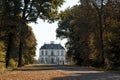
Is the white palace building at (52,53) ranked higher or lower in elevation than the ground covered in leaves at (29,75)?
higher

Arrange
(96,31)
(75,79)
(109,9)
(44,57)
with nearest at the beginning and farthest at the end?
1. (75,79)
2. (109,9)
3. (96,31)
4. (44,57)

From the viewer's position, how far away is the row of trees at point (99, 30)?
178 feet

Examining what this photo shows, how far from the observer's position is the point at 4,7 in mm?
50844

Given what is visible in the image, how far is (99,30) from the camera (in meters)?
62.5

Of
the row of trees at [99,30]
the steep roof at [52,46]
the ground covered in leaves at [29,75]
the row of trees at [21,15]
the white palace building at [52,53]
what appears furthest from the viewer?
the steep roof at [52,46]

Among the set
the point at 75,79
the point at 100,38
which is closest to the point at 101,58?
the point at 100,38

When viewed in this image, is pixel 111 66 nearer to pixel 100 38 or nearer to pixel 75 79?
pixel 100 38

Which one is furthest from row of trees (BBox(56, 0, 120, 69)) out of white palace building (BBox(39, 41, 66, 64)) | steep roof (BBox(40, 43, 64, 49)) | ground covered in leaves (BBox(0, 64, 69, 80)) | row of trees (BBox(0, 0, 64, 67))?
steep roof (BBox(40, 43, 64, 49))

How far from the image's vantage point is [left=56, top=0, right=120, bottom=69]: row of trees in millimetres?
54250

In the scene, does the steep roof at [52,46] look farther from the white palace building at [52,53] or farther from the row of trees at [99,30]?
the row of trees at [99,30]

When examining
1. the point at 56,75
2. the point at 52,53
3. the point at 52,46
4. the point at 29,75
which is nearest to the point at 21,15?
the point at 56,75

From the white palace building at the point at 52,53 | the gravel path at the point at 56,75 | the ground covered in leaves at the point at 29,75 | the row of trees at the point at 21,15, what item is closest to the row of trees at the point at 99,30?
the row of trees at the point at 21,15

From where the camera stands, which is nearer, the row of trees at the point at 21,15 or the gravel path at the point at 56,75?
the gravel path at the point at 56,75

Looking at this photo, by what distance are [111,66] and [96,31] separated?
1071cm
